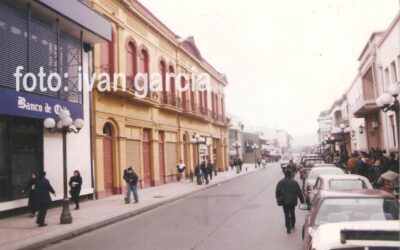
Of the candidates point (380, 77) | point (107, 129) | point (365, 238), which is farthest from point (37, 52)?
point (380, 77)

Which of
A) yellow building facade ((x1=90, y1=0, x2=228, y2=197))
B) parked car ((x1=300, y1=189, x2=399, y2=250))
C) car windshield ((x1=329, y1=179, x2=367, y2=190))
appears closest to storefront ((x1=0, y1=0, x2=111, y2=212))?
yellow building facade ((x1=90, y1=0, x2=228, y2=197))

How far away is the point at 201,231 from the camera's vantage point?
36.3 ft

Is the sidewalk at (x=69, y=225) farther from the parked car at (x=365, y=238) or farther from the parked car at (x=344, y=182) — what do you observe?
the parked car at (x=365, y=238)

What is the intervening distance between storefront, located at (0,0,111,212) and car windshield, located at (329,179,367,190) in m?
10.1

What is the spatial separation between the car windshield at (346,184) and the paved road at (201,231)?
4.64ft

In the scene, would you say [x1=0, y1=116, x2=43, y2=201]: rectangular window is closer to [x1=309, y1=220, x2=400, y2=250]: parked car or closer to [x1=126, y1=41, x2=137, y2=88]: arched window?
[x1=126, y1=41, x2=137, y2=88]: arched window

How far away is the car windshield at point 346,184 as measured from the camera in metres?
10.1

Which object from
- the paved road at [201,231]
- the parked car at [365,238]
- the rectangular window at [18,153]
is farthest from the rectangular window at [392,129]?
the parked car at [365,238]

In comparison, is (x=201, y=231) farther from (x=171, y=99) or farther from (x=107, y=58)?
(x=171, y=99)

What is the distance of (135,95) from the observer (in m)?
23.6

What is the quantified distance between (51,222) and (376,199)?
33.6 ft

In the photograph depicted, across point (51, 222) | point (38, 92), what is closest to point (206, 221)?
point (51, 222)

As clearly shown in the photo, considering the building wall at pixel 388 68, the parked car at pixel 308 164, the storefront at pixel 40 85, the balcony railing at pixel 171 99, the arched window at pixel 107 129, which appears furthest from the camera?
Answer: the balcony railing at pixel 171 99

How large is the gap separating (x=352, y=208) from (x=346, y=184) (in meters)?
4.19
